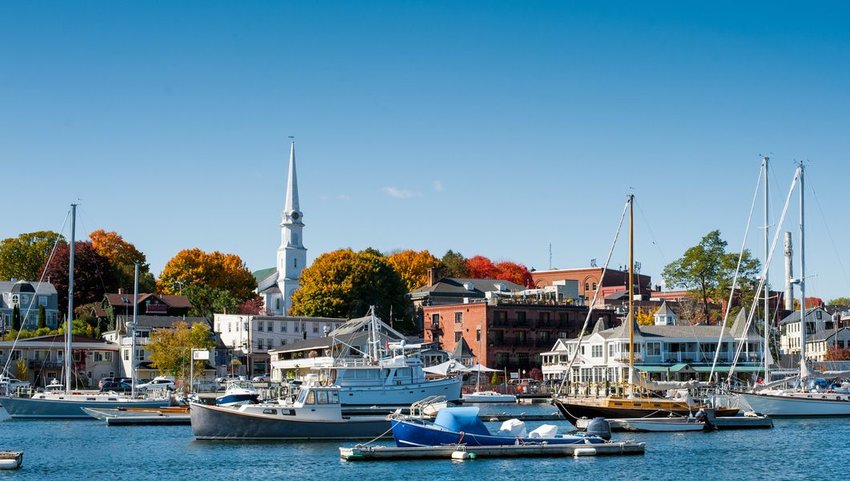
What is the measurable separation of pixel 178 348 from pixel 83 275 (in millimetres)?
38096

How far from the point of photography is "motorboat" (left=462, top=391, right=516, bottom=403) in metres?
95.8

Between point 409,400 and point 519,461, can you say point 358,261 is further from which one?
point 519,461

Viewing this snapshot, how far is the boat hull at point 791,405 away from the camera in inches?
3034

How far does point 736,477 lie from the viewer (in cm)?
4738

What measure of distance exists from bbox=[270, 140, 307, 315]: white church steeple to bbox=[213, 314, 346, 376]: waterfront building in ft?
94.1

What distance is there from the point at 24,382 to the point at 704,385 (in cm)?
6142

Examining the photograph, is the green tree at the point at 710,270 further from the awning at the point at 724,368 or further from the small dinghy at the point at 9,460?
the small dinghy at the point at 9,460

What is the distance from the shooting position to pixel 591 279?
183250mm

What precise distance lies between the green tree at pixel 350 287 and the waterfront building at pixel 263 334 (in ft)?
Answer: 12.0

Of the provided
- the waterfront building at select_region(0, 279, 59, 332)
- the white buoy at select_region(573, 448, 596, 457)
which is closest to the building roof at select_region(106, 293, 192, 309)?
the waterfront building at select_region(0, 279, 59, 332)

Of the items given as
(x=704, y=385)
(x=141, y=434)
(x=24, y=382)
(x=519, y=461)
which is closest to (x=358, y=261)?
(x=24, y=382)

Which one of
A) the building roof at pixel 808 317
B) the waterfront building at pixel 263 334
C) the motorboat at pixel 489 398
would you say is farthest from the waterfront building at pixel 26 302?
the building roof at pixel 808 317

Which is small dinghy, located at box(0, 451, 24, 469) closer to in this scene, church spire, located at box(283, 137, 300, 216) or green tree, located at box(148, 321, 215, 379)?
green tree, located at box(148, 321, 215, 379)

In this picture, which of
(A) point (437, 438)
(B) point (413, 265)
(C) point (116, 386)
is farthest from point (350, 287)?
(A) point (437, 438)
